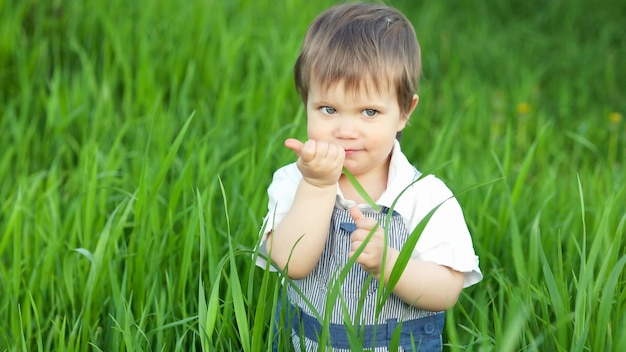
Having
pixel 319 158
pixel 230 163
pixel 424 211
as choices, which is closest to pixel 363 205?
pixel 424 211

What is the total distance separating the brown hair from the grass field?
0.79ft

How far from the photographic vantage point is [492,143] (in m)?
3.20

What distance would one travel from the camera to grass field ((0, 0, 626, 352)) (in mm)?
1852

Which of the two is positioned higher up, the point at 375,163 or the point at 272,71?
the point at 375,163

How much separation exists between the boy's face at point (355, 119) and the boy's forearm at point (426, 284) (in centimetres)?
21

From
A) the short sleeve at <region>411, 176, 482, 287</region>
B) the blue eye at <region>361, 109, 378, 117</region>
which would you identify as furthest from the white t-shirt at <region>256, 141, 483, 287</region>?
the blue eye at <region>361, 109, 378, 117</region>

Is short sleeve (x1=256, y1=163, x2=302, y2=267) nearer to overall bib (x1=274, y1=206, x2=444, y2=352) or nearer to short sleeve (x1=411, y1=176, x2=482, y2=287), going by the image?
overall bib (x1=274, y1=206, x2=444, y2=352)

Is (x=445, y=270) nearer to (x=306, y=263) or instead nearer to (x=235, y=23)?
(x=306, y=263)

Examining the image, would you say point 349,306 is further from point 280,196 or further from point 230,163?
point 230,163

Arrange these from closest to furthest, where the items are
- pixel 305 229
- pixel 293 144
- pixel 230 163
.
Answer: pixel 293 144 < pixel 305 229 < pixel 230 163

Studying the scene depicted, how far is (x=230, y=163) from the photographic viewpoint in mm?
2656

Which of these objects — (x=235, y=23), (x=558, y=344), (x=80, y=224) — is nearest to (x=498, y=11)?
(x=235, y=23)

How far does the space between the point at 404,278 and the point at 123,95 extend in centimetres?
210

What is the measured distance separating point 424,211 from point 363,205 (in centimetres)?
12
